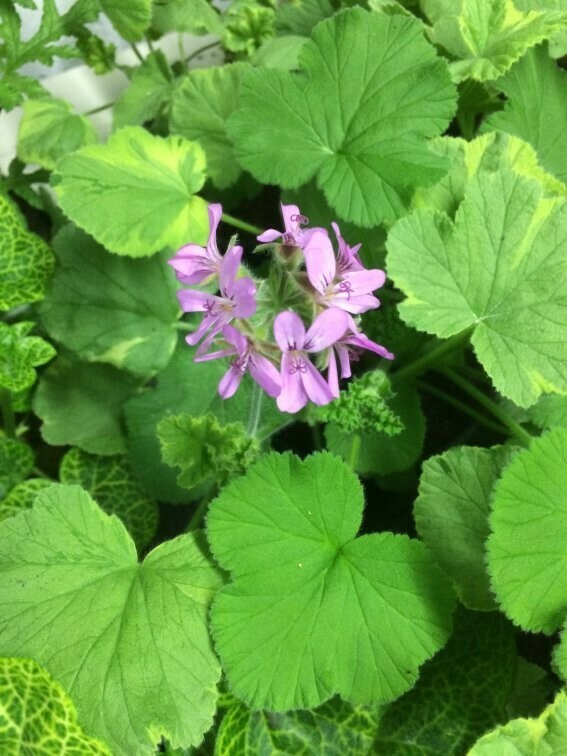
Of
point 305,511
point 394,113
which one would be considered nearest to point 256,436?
point 305,511

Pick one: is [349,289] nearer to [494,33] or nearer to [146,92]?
[494,33]

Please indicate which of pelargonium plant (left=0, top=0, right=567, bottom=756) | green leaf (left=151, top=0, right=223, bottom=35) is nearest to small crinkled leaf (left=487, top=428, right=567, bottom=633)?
pelargonium plant (left=0, top=0, right=567, bottom=756)

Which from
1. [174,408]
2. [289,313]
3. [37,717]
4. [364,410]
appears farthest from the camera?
[174,408]

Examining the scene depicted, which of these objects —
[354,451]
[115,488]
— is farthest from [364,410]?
[115,488]

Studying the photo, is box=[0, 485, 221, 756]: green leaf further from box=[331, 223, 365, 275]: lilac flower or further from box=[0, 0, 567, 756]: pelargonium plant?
box=[331, 223, 365, 275]: lilac flower

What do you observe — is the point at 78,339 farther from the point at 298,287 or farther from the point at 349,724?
the point at 349,724
